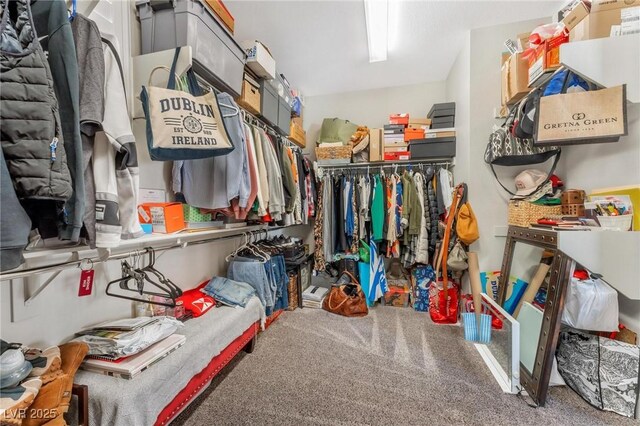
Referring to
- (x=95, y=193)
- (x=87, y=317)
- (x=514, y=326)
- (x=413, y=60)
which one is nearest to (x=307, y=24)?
(x=413, y=60)

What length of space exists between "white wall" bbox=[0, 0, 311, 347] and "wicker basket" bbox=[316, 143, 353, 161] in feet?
6.01

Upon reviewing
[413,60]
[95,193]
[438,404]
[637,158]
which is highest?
[413,60]

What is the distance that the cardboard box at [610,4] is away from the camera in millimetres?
1442

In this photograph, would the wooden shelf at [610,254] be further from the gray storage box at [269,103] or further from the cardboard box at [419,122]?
the gray storage box at [269,103]

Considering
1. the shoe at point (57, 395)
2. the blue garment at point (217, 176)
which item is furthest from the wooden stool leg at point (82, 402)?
the blue garment at point (217, 176)

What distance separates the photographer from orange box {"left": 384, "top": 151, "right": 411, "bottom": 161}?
303 cm

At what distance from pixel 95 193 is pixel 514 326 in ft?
7.30

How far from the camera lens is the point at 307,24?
2244 millimetres

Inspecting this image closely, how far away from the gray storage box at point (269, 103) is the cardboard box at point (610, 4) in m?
2.31

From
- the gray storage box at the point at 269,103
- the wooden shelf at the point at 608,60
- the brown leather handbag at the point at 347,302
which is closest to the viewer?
the wooden shelf at the point at 608,60

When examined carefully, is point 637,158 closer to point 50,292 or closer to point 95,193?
point 95,193

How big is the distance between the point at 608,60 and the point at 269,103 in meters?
2.37

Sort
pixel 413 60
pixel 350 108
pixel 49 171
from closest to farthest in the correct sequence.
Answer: pixel 49 171 < pixel 413 60 < pixel 350 108

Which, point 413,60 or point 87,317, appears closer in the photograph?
point 87,317
